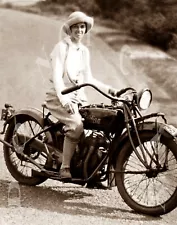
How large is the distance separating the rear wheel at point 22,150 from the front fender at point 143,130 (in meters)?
0.89

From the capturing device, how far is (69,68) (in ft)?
17.7

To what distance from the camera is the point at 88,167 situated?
5.35m

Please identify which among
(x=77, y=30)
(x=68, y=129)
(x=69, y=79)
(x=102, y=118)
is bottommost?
(x=68, y=129)

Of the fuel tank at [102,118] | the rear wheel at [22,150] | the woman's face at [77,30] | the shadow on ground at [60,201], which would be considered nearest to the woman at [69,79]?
the woman's face at [77,30]

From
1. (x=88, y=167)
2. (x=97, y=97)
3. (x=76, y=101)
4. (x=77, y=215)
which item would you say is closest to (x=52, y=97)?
(x=76, y=101)

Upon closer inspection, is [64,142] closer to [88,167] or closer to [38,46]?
[88,167]

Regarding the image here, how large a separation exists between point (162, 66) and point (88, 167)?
3.13 meters

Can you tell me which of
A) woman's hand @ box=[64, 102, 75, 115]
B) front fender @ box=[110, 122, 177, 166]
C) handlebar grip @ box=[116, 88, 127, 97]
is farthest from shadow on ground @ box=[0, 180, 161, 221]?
handlebar grip @ box=[116, 88, 127, 97]

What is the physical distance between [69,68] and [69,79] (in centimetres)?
10

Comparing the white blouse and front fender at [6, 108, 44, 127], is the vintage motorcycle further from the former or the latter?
the white blouse

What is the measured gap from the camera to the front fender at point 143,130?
4.89m

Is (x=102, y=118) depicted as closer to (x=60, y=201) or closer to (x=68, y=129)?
(x=68, y=129)

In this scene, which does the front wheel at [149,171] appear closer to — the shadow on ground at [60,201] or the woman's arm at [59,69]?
the shadow on ground at [60,201]

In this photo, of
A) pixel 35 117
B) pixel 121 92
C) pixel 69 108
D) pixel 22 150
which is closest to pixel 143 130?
pixel 121 92
